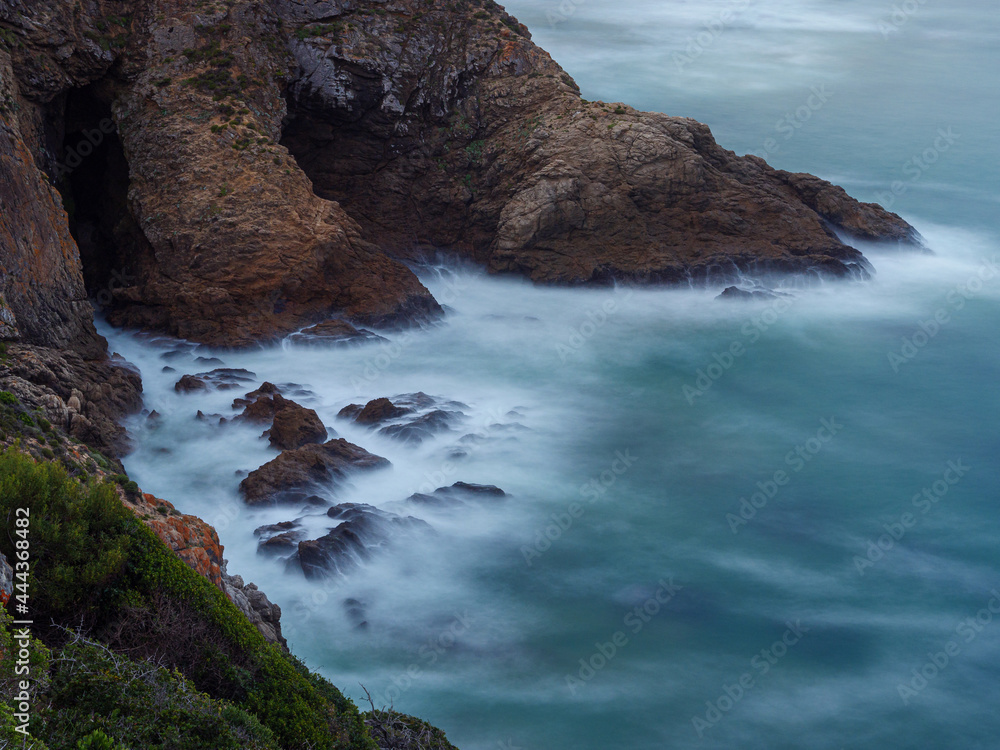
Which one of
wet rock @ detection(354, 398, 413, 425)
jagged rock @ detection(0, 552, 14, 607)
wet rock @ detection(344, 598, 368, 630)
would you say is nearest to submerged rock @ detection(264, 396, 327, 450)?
wet rock @ detection(354, 398, 413, 425)

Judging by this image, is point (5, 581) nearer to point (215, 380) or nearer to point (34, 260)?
point (34, 260)

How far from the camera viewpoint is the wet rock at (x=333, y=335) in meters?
28.0

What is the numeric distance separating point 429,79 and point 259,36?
5.57 meters

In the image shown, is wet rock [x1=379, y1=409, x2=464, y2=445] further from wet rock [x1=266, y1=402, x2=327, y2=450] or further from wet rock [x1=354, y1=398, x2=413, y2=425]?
wet rock [x1=266, y1=402, x2=327, y2=450]

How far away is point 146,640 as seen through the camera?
457 inches

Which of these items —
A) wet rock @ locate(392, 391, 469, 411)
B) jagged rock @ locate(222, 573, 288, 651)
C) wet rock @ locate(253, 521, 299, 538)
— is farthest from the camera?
wet rock @ locate(392, 391, 469, 411)

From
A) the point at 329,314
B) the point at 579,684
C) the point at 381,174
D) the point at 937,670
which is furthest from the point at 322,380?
the point at 937,670

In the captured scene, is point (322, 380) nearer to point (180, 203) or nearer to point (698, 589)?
point (180, 203)

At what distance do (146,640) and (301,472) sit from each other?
9681mm

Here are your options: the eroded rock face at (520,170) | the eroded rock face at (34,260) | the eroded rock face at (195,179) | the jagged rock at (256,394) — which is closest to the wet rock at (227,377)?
the jagged rock at (256,394)

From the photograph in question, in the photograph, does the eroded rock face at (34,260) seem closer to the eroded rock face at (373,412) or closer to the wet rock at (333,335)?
the wet rock at (333,335)

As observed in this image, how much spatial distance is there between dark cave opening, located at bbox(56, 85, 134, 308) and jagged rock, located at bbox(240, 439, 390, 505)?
10.6 meters

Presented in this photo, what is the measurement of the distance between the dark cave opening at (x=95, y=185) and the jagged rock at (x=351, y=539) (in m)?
12.7

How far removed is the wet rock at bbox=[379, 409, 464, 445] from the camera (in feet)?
78.1
